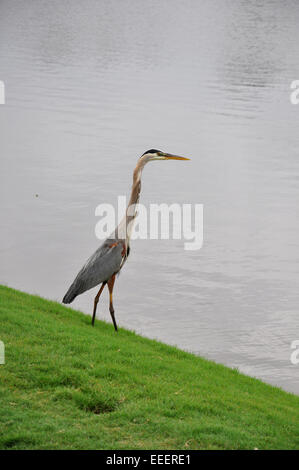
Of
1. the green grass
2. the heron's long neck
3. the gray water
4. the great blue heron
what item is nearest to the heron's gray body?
the great blue heron

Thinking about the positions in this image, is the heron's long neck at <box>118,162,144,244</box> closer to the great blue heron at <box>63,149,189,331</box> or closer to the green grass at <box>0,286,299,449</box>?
the great blue heron at <box>63,149,189,331</box>

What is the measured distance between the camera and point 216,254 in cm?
1488

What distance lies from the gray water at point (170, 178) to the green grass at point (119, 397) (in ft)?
8.19

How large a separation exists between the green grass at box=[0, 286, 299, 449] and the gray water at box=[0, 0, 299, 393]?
8.19 ft

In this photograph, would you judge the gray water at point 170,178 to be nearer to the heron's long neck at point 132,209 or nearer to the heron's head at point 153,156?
the heron's long neck at point 132,209

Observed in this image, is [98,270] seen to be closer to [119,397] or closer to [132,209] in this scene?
[132,209]

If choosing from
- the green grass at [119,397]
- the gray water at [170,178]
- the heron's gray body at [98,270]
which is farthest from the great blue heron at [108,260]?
the gray water at [170,178]

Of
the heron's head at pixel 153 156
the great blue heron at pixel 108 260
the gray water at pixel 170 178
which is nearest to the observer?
the great blue heron at pixel 108 260

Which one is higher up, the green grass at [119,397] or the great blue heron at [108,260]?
the great blue heron at [108,260]

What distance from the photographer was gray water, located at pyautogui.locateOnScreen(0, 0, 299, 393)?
12188mm

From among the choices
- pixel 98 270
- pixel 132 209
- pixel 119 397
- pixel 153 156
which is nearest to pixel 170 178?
pixel 153 156

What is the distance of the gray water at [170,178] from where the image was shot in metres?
12.2

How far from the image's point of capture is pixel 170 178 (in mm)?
20375

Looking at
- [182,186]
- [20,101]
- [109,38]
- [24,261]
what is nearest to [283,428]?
[24,261]
